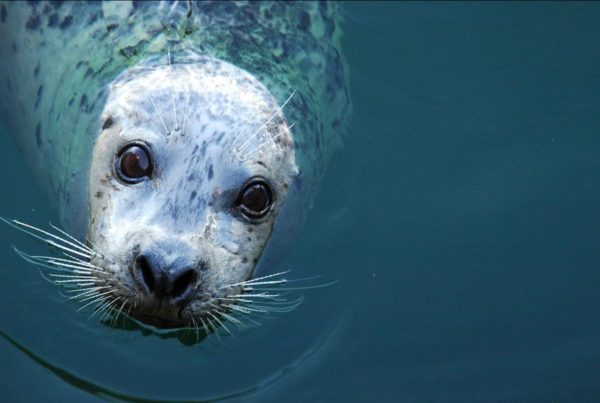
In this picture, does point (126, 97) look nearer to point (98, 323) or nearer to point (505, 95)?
point (98, 323)

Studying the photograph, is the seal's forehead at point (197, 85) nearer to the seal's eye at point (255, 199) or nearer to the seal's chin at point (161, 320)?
the seal's eye at point (255, 199)

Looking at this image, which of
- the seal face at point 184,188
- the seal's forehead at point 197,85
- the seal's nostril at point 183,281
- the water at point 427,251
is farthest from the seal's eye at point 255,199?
the water at point 427,251

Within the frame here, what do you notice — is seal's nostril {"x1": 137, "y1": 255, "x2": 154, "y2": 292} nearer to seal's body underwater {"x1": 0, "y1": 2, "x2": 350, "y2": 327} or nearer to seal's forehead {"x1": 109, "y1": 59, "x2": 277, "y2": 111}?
seal's body underwater {"x1": 0, "y1": 2, "x2": 350, "y2": 327}

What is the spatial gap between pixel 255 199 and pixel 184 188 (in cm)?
34

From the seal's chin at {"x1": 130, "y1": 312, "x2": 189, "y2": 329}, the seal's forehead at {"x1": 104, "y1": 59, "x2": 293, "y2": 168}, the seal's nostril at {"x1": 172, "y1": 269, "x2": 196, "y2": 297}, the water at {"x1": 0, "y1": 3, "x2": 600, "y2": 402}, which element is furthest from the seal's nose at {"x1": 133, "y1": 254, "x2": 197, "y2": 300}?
the water at {"x1": 0, "y1": 3, "x2": 600, "y2": 402}

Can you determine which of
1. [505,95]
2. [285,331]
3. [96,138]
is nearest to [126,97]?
[96,138]

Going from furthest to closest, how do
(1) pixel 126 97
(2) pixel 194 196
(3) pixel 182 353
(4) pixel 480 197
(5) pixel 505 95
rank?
(5) pixel 505 95, (4) pixel 480 197, (3) pixel 182 353, (1) pixel 126 97, (2) pixel 194 196

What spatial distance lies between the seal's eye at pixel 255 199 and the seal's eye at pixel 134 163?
384 mm

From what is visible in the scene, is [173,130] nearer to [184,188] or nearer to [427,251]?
[184,188]

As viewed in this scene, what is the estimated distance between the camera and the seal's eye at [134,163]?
12.6 feet

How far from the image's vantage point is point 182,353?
178 inches

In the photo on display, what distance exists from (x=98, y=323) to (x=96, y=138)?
90 cm

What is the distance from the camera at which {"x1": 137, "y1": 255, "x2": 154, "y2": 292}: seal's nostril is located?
3504mm

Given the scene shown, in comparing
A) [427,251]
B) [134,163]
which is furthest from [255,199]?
[427,251]
